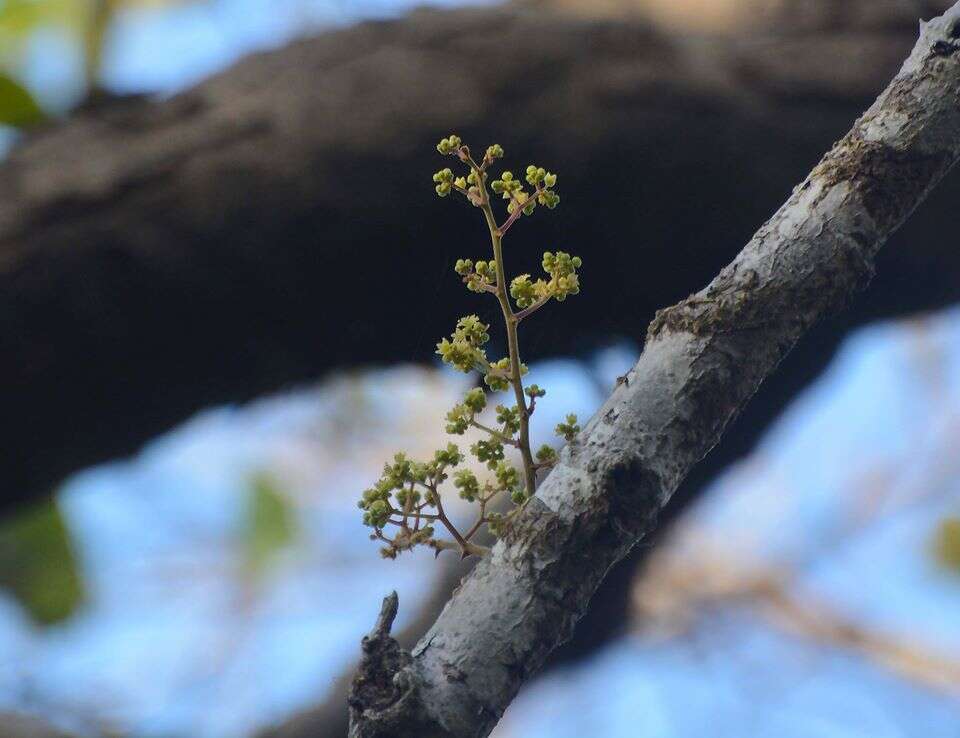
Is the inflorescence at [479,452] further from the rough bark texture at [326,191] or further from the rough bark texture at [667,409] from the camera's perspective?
the rough bark texture at [326,191]

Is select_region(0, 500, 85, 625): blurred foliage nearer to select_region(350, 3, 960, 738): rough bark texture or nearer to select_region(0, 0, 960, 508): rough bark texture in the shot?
select_region(0, 0, 960, 508): rough bark texture

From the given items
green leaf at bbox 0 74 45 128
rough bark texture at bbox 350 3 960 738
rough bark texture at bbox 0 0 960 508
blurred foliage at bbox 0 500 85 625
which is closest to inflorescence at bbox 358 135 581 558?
rough bark texture at bbox 350 3 960 738

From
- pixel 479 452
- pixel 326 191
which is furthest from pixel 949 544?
pixel 479 452

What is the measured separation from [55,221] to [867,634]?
147 cm

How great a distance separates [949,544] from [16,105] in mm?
1462

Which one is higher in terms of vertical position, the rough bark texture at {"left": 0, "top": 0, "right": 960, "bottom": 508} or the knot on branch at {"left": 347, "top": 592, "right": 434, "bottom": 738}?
the rough bark texture at {"left": 0, "top": 0, "right": 960, "bottom": 508}

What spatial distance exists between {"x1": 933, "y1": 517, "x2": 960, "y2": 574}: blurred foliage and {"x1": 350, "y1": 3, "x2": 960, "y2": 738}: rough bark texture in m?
1.37

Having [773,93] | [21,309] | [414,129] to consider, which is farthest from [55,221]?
[773,93]

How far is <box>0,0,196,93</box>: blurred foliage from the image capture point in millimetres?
1419

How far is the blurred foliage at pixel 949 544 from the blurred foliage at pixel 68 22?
1.38 metres

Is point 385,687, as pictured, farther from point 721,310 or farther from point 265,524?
point 265,524

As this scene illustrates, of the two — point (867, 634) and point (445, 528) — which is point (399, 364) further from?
point (867, 634)

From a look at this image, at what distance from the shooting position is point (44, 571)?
5.69 ft

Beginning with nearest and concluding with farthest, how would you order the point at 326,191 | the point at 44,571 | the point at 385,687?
the point at 385,687 → the point at 326,191 → the point at 44,571
